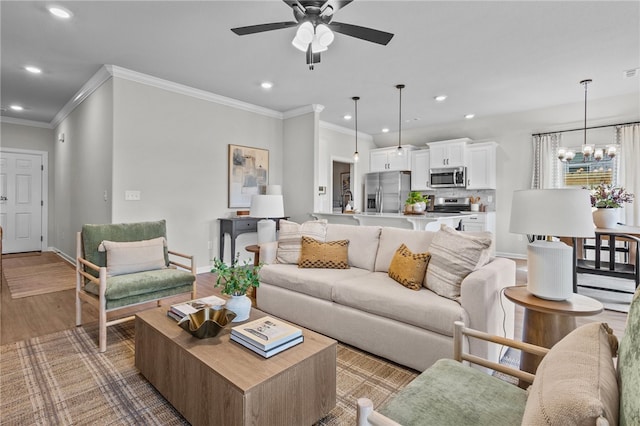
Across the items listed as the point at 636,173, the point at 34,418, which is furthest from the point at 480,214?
the point at 34,418

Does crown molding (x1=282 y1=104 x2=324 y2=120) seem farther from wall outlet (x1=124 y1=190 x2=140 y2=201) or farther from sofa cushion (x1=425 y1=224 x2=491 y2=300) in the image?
sofa cushion (x1=425 y1=224 x2=491 y2=300)

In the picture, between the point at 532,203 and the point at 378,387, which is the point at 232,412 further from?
the point at 532,203

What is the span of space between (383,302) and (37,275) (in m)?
5.08

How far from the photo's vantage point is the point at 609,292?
3.97 meters

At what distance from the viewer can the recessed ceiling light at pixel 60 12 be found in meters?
2.67

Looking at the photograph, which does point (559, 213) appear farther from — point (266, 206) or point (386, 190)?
point (386, 190)

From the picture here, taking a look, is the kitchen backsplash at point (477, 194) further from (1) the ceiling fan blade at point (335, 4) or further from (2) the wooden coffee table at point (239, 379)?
(2) the wooden coffee table at point (239, 379)

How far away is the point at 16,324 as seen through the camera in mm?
2873

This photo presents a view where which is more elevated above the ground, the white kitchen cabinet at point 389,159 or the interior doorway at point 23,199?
the white kitchen cabinet at point 389,159

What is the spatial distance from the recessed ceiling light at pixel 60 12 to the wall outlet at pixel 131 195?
187cm

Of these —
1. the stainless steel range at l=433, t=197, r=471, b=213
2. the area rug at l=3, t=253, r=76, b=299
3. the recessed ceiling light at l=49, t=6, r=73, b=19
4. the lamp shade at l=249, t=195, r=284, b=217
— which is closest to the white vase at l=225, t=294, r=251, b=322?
the lamp shade at l=249, t=195, r=284, b=217

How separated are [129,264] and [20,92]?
4.00 metres

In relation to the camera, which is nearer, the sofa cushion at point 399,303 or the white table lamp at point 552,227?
the white table lamp at point 552,227

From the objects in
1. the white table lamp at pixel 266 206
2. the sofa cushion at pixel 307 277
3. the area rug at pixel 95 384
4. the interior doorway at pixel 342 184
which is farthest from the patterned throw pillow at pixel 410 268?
the interior doorway at pixel 342 184
